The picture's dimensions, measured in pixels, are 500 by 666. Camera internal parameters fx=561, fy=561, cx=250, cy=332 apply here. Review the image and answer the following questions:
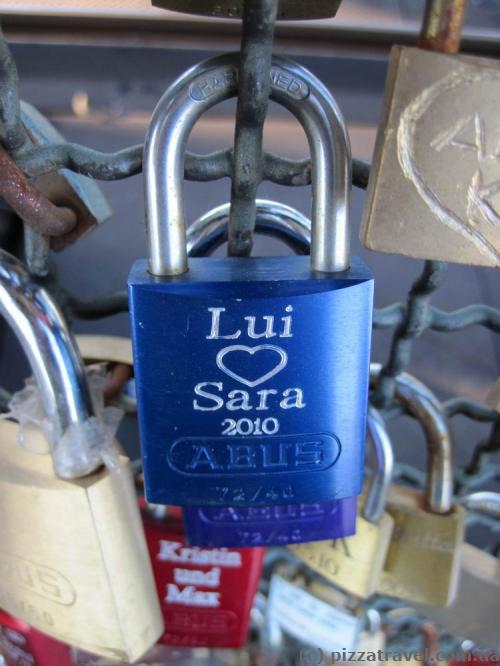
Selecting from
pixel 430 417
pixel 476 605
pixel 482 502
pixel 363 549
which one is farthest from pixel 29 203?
pixel 476 605

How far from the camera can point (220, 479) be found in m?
0.44

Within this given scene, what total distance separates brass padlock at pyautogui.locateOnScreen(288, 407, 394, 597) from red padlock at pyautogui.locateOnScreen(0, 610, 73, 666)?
0.33 m

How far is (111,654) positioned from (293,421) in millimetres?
345

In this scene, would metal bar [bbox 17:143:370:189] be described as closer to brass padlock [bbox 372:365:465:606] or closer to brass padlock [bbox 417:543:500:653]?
brass padlock [bbox 372:365:465:606]

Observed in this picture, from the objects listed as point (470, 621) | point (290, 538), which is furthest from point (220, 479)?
point (470, 621)

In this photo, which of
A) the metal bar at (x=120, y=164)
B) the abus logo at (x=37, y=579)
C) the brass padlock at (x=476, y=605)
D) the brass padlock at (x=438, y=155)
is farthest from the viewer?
the brass padlock at (x=476, y=605)

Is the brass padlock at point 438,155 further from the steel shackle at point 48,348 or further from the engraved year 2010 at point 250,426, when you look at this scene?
the steel shackle at point 48,348

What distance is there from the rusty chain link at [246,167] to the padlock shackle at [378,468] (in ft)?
0.07

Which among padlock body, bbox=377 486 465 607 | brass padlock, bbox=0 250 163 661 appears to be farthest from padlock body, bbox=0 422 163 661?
padlock body, bbox=377 486 465 607

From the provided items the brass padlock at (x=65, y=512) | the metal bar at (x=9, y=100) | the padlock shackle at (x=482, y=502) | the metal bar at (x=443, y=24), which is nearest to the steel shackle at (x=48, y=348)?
the brass padlock at (x=65, y=512)

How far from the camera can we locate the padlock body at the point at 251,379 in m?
0.38

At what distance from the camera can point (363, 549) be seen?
2.22 ft

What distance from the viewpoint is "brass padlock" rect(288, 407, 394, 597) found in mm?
660

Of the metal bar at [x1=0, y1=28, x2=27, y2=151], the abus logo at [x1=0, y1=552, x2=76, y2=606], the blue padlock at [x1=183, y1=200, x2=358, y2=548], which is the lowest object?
the abus logo at [x1=0, y1=552, x2=76, y2=606]
